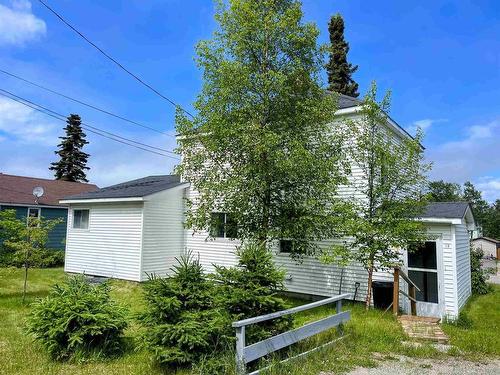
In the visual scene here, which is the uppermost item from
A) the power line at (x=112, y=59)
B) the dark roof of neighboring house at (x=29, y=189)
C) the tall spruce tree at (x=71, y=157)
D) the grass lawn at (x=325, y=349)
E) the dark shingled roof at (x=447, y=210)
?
the tall spruce tree at (x=71, y=157)

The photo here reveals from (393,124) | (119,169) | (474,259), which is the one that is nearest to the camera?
(393,124)

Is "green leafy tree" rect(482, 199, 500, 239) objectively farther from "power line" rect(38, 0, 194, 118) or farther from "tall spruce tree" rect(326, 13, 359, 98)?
"power line" rect(38, 0, 194, 118)

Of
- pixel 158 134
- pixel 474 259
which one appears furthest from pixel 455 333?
pixel 158 134

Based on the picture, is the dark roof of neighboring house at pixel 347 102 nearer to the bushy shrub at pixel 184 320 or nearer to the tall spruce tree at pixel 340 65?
the bushy shrub at pixel 184 320

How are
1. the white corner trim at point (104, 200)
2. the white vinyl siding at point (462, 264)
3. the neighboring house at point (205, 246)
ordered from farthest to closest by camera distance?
1. the white corner trim at point (104, 200)
2. the white vinyl siding at point (462, 264)
3. the neighboring house at point (205, 246)

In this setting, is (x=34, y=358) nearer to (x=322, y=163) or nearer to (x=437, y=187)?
(x=322, y=163)

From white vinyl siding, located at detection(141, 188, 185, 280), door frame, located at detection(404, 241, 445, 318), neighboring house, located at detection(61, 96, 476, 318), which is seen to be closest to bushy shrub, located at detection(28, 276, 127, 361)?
neighboring house, located at detection(61, 96, 476, 318)

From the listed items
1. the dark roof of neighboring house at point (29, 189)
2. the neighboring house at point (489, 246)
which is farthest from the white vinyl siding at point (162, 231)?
the neighboring house at point (489, 246)

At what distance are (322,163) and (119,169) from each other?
74.4 ft

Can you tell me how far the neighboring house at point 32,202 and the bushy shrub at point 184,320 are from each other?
15.1m

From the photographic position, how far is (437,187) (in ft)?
211

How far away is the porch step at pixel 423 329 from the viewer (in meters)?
6.80

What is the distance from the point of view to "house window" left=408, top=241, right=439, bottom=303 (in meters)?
9.73

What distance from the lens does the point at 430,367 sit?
5371 mm
